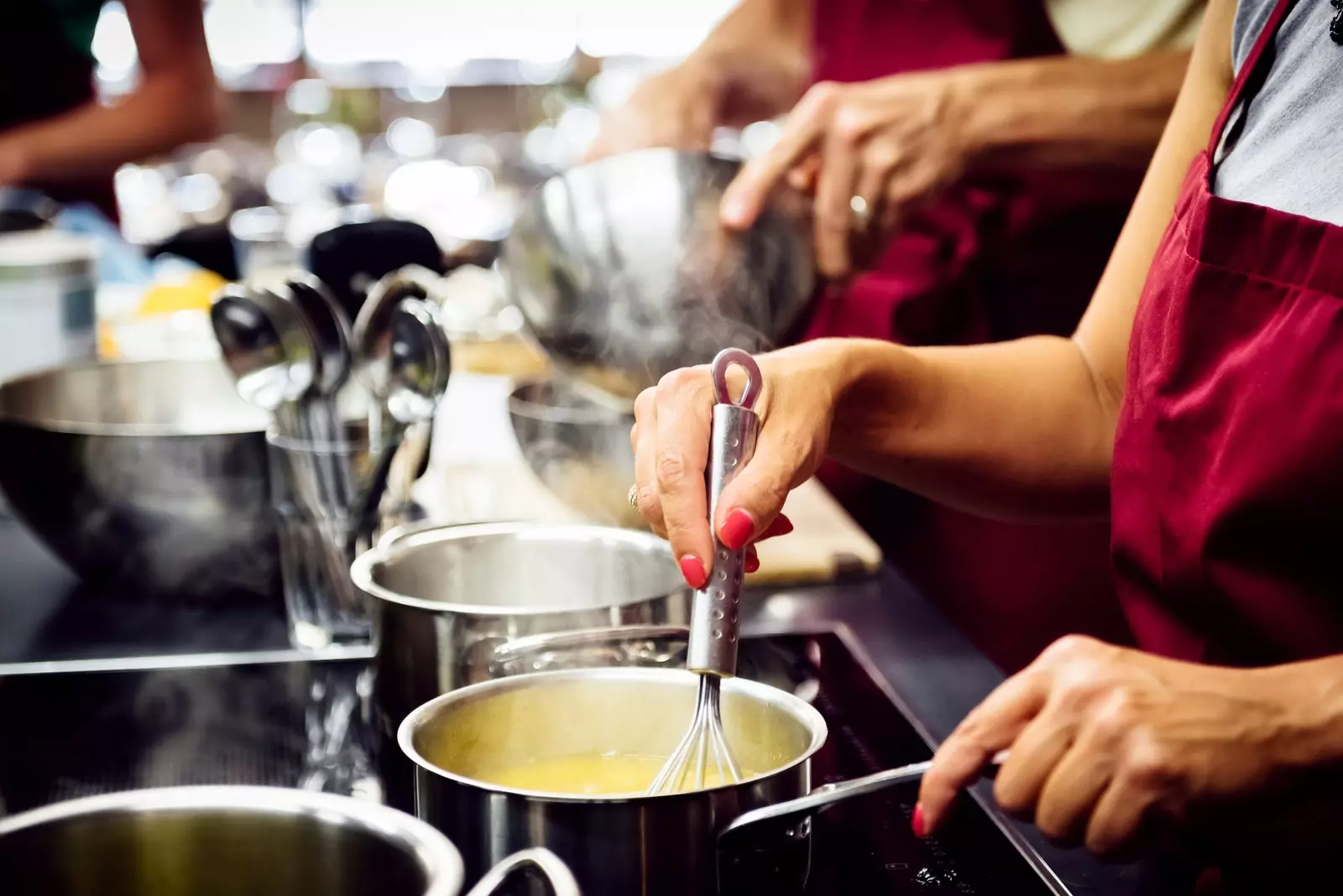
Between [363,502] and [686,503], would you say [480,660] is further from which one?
[363,502]

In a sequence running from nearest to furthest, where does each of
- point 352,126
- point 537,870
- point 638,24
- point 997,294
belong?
point 537,870 < point 997,294 < point 352,126 < point 638,24

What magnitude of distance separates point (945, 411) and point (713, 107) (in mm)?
984

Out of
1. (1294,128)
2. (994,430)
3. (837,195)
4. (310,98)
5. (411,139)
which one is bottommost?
(411,139)

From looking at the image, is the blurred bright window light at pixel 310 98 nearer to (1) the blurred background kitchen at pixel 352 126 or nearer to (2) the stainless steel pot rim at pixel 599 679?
(1) the blurred background kitchen at pixel 352 126

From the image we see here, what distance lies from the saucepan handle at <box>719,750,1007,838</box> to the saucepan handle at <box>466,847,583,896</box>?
12 centimetres

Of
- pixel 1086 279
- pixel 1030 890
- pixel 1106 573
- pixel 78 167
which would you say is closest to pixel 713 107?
pixel 1086 279

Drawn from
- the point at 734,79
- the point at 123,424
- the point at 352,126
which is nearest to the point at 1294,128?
the point at 123,424

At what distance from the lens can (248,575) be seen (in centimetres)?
111

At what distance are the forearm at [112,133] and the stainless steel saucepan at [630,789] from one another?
2.39 meters

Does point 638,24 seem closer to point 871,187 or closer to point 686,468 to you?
point 871,187

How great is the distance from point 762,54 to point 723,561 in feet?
4.76

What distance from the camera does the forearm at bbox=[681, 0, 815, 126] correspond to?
6.26ft

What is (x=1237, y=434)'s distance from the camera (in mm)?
732

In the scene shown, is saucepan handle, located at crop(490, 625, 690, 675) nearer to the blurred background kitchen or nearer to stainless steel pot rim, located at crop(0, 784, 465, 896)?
stainless steel pot rim, located at crop(0, 784, 465, 896)
